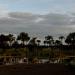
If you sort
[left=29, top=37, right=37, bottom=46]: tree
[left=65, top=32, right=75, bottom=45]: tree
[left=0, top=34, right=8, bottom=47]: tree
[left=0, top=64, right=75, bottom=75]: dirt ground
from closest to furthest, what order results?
[left=0, top=64, right=75, bottom=75]: dirt ground → [left=0, top=34, right=8, bottom=47]: tree → [left=29, top=37, right=37, bottom=46]: tree → [left=65, top=32, right=75, bottom=45]: tree

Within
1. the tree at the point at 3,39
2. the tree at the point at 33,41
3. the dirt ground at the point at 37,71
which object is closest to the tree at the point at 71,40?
the tree at the point at 33,41

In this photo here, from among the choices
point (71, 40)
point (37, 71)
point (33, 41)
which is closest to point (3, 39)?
point (33, 41)

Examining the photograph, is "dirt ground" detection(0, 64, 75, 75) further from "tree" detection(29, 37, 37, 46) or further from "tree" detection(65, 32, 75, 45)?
"tree" detection(65, 32, 75, 45)

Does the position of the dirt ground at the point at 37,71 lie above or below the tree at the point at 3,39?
below

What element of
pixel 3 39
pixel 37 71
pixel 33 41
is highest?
pixel 3 39

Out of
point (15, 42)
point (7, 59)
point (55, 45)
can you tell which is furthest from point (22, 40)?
point (7, 59)

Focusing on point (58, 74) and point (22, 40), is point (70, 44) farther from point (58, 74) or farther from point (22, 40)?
point (58, 74)

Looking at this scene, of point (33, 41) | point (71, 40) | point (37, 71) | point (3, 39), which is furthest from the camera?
point (71, 40)

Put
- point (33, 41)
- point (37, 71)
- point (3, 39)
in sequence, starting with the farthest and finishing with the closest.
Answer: point (33, 41) < point (3, 39) < point (37, 71)

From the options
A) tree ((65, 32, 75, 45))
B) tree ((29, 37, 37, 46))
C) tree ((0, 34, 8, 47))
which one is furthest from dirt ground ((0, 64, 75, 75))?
tree ((65, 32, 75, 45))

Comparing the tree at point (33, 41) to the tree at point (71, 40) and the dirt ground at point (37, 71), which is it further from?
the dirt ground at point (37, 71)

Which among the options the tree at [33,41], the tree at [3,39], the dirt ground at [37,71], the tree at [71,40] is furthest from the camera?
the tree at [71,40]

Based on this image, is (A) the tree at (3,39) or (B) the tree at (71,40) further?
(B) the tree at (71,40)

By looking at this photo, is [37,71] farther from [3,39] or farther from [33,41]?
[33,41]
